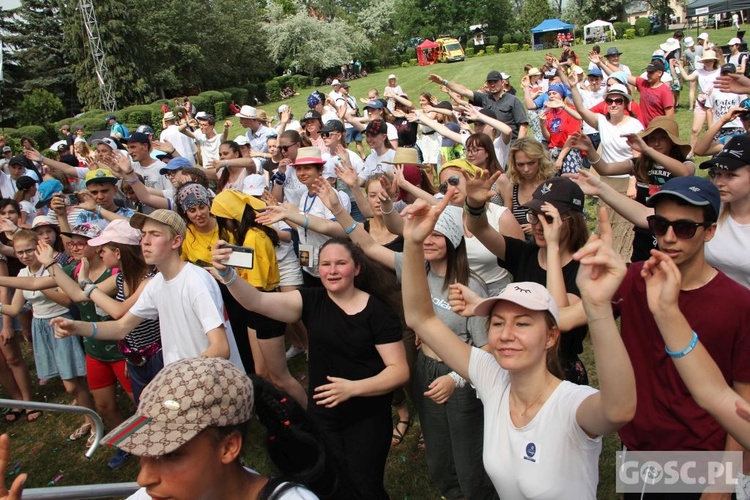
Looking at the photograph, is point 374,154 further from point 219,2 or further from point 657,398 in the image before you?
point 219,2

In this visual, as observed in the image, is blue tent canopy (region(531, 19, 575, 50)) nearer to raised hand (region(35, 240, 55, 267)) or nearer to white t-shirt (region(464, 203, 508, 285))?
white t-shirt (region(464, 203, 508, 285))

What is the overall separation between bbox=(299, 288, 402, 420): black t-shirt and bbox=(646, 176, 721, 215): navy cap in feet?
5.67

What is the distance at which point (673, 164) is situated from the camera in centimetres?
469

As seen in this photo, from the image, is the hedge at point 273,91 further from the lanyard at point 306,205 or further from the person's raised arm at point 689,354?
the person's raised arm at point 689,354

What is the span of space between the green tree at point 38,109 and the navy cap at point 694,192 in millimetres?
39639

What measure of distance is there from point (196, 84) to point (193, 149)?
4321cm

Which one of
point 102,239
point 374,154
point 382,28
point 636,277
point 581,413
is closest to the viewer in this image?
point 581,413

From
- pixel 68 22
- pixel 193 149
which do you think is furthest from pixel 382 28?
pixel 193 149

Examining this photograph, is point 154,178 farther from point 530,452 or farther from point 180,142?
point 530,452

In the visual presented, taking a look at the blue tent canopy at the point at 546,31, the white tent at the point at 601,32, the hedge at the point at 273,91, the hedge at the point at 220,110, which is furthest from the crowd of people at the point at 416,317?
the blue tent canopy at the point at 546,31

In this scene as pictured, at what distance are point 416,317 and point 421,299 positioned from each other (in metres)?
0.10

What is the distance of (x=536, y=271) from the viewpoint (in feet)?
12.1

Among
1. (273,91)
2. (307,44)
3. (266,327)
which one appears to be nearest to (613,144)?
(266,327)

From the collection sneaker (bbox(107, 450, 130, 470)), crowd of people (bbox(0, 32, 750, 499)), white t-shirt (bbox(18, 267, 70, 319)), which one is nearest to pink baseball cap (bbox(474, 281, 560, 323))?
crowd of people (bbox(0, 32, 750, 499))
